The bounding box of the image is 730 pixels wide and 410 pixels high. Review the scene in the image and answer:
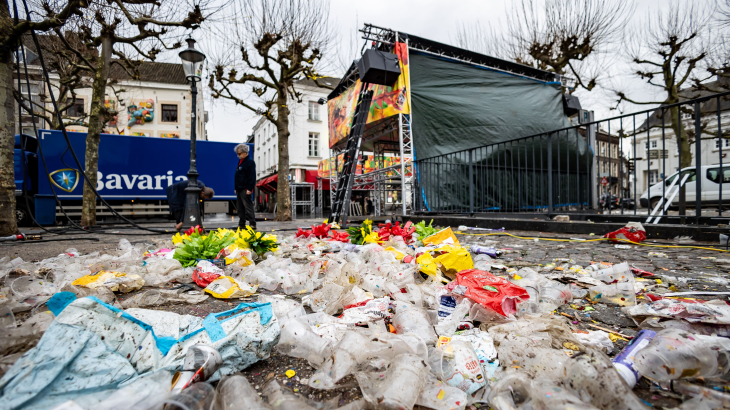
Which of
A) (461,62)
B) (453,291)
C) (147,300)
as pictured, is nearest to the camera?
(453,291)

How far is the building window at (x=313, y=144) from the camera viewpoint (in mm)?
24859

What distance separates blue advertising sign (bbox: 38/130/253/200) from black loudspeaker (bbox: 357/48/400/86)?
4.92 m

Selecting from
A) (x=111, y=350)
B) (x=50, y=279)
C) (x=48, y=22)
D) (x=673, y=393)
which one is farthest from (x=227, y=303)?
(x=48, y=22)

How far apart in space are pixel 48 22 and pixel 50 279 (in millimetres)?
4722

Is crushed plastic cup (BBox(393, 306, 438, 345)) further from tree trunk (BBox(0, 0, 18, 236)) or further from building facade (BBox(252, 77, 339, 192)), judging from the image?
building facade (BBox(252, 77, 339, 192))

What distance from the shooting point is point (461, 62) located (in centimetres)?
1009

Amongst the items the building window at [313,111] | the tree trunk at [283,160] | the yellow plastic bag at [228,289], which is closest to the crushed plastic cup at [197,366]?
the yellow plastic bag at [228,289]

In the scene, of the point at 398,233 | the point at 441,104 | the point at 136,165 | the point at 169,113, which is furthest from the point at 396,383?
the point at 169,113

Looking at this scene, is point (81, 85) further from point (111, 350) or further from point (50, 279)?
point (111, 350)

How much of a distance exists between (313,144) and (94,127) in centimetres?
1736

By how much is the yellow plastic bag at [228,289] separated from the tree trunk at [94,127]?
7.98m

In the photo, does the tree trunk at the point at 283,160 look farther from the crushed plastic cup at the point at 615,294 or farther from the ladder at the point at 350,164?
the crushed plastic cup at the point at 615,294

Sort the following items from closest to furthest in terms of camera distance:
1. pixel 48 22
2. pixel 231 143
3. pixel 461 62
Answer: pixel 48 22, pixel 461 62, pixel 231 143

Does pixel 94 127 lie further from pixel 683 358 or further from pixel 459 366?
pixel 683 358
